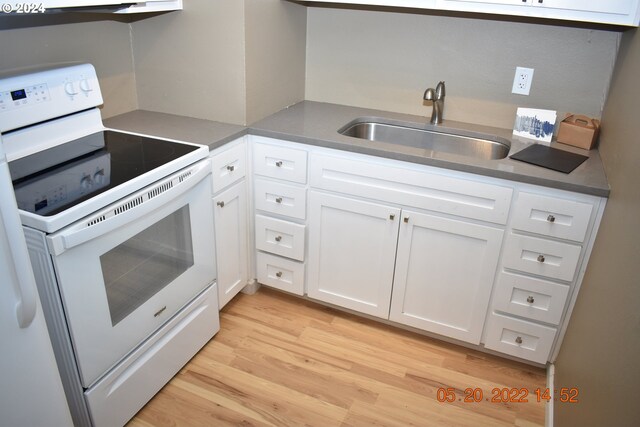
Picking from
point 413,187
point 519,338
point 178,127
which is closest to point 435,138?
point 413,187

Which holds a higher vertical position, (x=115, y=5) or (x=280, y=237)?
(x=115, y=5)

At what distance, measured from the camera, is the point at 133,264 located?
1676mm

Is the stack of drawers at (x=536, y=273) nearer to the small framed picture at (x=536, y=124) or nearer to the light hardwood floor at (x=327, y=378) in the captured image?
the light hardwood floor at (x=327, y=378)

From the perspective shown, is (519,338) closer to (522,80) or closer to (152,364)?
(522,80)

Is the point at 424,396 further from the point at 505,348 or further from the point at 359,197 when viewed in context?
the point at 359,197

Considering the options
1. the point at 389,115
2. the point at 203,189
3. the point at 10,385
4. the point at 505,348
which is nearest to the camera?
the point at 10,385

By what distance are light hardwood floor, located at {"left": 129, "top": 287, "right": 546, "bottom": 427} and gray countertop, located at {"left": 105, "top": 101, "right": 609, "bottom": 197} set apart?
0.86 meters

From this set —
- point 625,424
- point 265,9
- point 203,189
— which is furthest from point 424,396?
point 265,9

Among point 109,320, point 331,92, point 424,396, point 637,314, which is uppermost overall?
point 331,92

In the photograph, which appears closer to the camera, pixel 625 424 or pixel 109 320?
pixel 625 424

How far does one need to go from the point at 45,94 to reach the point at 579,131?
208cm

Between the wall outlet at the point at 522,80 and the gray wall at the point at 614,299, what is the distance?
34 centimetres

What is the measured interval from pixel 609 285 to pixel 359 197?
0.99 m

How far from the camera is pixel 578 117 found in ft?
7.14
